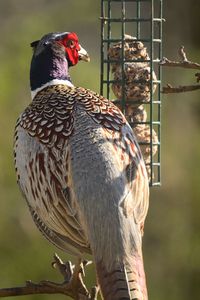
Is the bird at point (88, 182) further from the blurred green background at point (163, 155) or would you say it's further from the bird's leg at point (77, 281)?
the blurred green background at point (163, 155)

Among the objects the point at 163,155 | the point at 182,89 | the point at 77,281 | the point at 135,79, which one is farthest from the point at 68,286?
the point at 163,155

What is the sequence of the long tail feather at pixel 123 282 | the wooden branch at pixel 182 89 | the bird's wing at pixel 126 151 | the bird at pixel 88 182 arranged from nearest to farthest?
the wooden branch at pixel 182 89 → the long tail feather at pixel 123 282 → the bird at pixel 88 182 → the bird's wing at pixel 126 151

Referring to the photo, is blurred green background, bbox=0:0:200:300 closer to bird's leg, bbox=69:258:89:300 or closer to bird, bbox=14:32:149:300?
bird, bbox=14:32:149:300

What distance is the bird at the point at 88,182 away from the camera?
7.10 metres

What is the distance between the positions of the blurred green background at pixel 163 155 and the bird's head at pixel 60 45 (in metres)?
2.21

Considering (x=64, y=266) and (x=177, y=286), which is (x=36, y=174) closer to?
(x=64, y=266)

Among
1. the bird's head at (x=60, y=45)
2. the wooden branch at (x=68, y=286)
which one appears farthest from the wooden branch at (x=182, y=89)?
the bird's head at (x=60, y=45)

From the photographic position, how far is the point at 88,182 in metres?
7.24

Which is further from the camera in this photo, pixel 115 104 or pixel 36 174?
pixel 115 104

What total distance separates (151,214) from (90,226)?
4899 millimetres

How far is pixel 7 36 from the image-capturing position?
11.3m

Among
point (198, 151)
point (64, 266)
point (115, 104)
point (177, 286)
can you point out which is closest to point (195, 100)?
point (198, 151)

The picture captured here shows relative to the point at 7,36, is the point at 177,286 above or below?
below

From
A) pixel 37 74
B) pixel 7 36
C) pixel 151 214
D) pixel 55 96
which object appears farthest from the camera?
pixel 151 214
